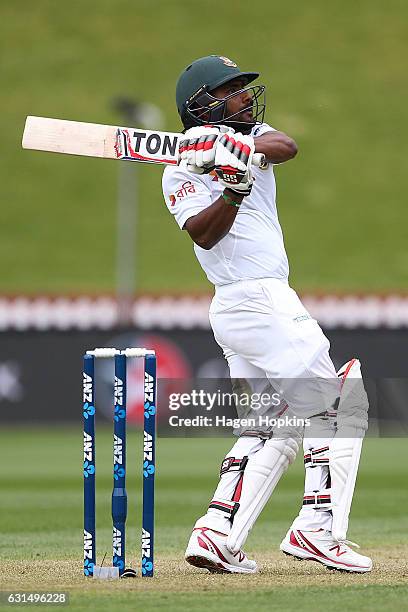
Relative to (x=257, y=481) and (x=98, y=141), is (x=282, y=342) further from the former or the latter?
(x=98, y=141)

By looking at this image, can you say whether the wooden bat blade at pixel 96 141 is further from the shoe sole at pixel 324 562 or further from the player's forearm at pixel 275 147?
the shoe sole at pixel 324 562

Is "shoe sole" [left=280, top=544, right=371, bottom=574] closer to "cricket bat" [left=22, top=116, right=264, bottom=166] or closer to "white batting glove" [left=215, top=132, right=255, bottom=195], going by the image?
"white batting glove" [left=215, top=132, right=255, bottom=195]

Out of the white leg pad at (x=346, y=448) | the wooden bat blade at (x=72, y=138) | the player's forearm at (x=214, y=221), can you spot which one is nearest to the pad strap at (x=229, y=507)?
the white leg pad at (x=346, y=448)

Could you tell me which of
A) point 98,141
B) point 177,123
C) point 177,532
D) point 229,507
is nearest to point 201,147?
point 98,141

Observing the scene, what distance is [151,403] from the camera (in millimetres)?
4418

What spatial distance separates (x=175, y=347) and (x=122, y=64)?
85.3 ft

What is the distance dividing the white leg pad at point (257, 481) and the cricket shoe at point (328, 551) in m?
0.18

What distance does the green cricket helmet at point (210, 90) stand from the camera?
4805 millimetres

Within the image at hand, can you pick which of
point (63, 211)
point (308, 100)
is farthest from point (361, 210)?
point (63, 211)

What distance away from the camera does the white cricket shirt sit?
4.77 meters

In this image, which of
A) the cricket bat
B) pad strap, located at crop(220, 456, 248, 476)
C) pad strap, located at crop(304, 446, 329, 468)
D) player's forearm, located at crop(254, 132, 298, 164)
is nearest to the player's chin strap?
pad strap, located at crop(304, 446, 329, 468)

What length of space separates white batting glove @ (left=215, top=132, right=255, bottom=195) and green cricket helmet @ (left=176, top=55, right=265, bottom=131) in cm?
36

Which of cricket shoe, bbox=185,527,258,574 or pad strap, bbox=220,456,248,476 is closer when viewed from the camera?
cricket shoe, bbox=185,527,258,574

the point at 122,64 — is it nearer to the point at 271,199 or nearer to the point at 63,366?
the point at 63,366
